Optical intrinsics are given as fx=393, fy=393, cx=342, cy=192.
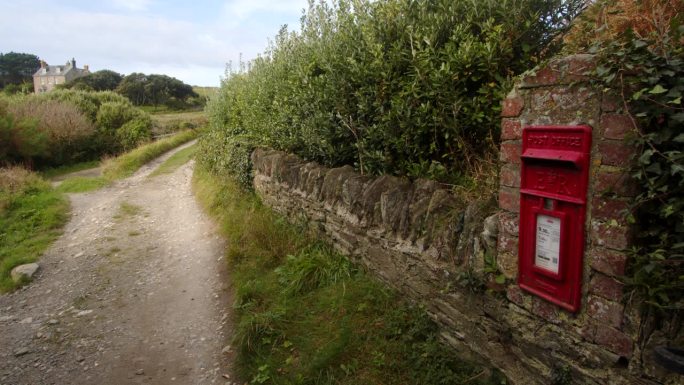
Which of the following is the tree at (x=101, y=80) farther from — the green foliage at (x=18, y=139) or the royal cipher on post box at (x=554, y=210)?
the royal cipher on post box at (x=554, y=210)

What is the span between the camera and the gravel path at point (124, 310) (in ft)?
13.6

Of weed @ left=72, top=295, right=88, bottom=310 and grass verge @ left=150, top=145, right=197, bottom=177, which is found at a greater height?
grass verge @ left=150, top=145, right=197, bottom=177

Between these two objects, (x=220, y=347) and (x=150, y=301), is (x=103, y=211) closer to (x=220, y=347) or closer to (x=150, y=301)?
(x=150, y=301)

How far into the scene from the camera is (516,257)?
2.57 m

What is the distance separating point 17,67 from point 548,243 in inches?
Answer: 3381

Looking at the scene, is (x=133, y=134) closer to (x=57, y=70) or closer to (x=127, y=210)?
(x=127, y=210)

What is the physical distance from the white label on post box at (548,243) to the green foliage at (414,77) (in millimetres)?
1266

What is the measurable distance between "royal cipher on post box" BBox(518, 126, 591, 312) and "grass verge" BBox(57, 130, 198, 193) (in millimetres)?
14328

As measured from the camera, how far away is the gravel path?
4.15m

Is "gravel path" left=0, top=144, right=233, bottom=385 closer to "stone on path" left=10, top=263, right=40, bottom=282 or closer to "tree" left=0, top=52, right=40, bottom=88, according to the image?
"stone on path" left=10, top=263, right=40, bottom=282

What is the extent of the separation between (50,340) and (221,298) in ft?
6.58

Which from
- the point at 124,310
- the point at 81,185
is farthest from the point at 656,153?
the point at 81,185

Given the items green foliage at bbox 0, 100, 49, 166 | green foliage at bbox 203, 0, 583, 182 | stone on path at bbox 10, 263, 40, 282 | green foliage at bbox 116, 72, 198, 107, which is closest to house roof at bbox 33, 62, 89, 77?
green foliage at bbox 116, 72, 198, 107

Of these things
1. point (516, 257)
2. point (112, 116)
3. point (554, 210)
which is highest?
point (112, 116)
